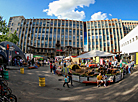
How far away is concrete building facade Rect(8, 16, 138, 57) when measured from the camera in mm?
67312

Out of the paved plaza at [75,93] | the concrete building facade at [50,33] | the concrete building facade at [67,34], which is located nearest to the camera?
the paved plaza at [75,93]

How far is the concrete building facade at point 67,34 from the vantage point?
2650 inches

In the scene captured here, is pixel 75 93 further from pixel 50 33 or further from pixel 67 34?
pixel 50 33

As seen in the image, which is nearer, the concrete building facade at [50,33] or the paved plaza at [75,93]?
the paved plaza at [75,93]

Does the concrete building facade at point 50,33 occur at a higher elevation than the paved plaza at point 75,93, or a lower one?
higher

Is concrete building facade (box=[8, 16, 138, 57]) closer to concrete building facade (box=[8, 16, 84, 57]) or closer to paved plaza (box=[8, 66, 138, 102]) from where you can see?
concrete building facade (box=[8, 16, 84, 57])

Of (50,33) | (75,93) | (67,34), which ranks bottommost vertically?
(75,93)

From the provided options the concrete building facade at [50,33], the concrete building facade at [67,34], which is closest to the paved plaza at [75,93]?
the concrete building facade at [67,34]

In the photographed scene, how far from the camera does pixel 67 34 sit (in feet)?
231

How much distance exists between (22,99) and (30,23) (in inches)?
2876

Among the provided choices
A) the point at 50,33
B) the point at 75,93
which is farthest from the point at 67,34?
the point at 75,93

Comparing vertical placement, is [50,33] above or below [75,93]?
above

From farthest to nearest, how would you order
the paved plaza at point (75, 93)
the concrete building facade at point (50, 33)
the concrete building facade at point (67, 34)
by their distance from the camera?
1. the concrete building facade at point (50, 33)
2. the concrete building facade at point (67, 34)
3. the paved plaza at point (75, 93)

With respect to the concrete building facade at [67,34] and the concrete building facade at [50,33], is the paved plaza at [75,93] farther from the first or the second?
the concrete building facade at [50,33]
